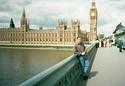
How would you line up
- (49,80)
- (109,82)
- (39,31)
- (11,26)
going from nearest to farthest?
(49,80), (109,82), (39,31), (11,26)

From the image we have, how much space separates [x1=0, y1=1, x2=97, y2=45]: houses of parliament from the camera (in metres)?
151

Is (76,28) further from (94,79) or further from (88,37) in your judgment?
(94,79)

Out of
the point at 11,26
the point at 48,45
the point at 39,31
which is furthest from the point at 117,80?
the point at 11,26

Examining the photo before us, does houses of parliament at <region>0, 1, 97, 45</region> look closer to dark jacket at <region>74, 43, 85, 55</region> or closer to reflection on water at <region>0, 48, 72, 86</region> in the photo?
reflection on water at <region>0, 48, 72, 86</region>

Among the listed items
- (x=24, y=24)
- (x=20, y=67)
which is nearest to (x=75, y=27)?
(x=24, y=24)

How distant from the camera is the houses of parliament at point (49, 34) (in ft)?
497

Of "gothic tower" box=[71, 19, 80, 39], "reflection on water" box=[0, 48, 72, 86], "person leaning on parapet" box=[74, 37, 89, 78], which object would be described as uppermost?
"gothic tower" box=[71, 19, 80, 39]

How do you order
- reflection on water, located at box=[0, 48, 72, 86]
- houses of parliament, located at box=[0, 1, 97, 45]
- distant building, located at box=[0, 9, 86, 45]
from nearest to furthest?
reflection on water, located at box=[0, 48, 72, 86]
houses of parliament, located at box=[0, 1, 97, 45]
distant building, located at box=[0, 9, 86, 45]

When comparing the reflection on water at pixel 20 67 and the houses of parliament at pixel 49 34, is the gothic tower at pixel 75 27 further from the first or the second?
the reflection on water at pixel 20 67

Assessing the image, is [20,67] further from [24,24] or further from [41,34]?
[24,24]

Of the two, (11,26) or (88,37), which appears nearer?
(88,37)

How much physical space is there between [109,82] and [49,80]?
11.2 feet

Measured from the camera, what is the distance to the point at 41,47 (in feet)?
498

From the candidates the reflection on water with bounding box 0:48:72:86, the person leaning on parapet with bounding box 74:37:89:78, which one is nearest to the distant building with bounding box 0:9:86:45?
the reflection on water with bounding box 0:48:72:86
